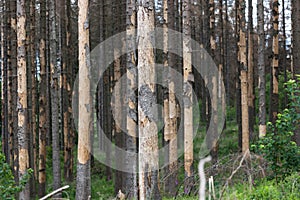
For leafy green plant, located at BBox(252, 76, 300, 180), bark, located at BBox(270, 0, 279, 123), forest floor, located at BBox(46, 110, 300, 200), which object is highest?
bark, located at BBox(270, 0, 279, 123)

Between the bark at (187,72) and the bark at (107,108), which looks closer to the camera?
the bark at (187,72)

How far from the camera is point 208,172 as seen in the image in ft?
22.7

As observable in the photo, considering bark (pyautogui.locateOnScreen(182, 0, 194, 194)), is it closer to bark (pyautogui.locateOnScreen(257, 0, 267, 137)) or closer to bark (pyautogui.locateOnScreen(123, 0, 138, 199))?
bark (pyautogui.locateOnScreen(123, 0, 138, 199))

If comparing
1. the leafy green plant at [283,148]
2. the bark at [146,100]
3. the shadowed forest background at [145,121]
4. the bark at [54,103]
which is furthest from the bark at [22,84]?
the leafy green plant at [283,148]

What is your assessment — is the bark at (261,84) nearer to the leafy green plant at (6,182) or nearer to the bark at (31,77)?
the leafy green plant at (6,182)

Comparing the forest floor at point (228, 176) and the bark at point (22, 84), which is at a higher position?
the bark at point (22, 84)

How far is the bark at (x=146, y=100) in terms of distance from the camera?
20.1ft

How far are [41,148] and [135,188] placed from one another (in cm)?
668

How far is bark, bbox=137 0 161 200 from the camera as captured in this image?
20.1 ft

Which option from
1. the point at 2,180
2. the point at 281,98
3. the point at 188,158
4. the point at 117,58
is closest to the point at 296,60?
the point at 188,158

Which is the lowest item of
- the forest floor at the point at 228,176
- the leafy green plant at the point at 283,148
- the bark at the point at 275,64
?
the forest floor at the point at 228,176

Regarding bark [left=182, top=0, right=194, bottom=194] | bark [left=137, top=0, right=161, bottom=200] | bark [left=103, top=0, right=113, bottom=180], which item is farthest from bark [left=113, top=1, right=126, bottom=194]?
bark [left=137, top=0, right=161, bottom=200]

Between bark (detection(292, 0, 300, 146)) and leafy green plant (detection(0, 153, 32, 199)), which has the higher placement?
bark (detection(292, 0, 300, 146))

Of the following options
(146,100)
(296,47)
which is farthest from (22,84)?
(296,47)
